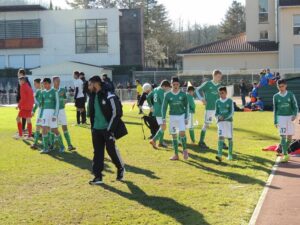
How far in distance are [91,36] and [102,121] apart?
59998 millimetres

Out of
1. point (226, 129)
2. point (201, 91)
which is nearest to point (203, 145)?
point (201, 91)

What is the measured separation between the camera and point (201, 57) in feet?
200

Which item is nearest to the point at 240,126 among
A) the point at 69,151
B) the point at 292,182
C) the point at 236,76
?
the point at 69,151

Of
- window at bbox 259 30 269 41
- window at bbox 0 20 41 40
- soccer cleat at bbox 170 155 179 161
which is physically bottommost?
soccer cleat at bbox 170 155 179 161

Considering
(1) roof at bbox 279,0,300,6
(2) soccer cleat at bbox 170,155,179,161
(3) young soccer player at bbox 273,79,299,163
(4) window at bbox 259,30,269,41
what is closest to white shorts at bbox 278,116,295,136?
(3) young soccer player at bbox 273,79,299,163

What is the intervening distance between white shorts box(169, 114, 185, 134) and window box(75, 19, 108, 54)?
56.9 meters

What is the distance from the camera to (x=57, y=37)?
69875 millimetres

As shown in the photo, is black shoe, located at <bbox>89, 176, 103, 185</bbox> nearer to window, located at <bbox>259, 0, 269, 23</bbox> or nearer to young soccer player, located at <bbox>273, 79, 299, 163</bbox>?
young soccer player, located at <bbox>273, 79, 299, 163</bbox>

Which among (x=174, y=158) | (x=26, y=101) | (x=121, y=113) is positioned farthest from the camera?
(x=26, y=101)

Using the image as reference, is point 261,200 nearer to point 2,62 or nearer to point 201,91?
point 201,91

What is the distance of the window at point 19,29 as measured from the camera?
227 ft

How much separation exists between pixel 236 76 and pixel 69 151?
40370mm

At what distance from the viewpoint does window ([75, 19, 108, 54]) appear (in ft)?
226

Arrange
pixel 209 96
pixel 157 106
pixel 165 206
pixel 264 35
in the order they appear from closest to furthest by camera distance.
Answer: pixel 165 206, pixel 209 96, pixel 157 106, pixel 264 35
